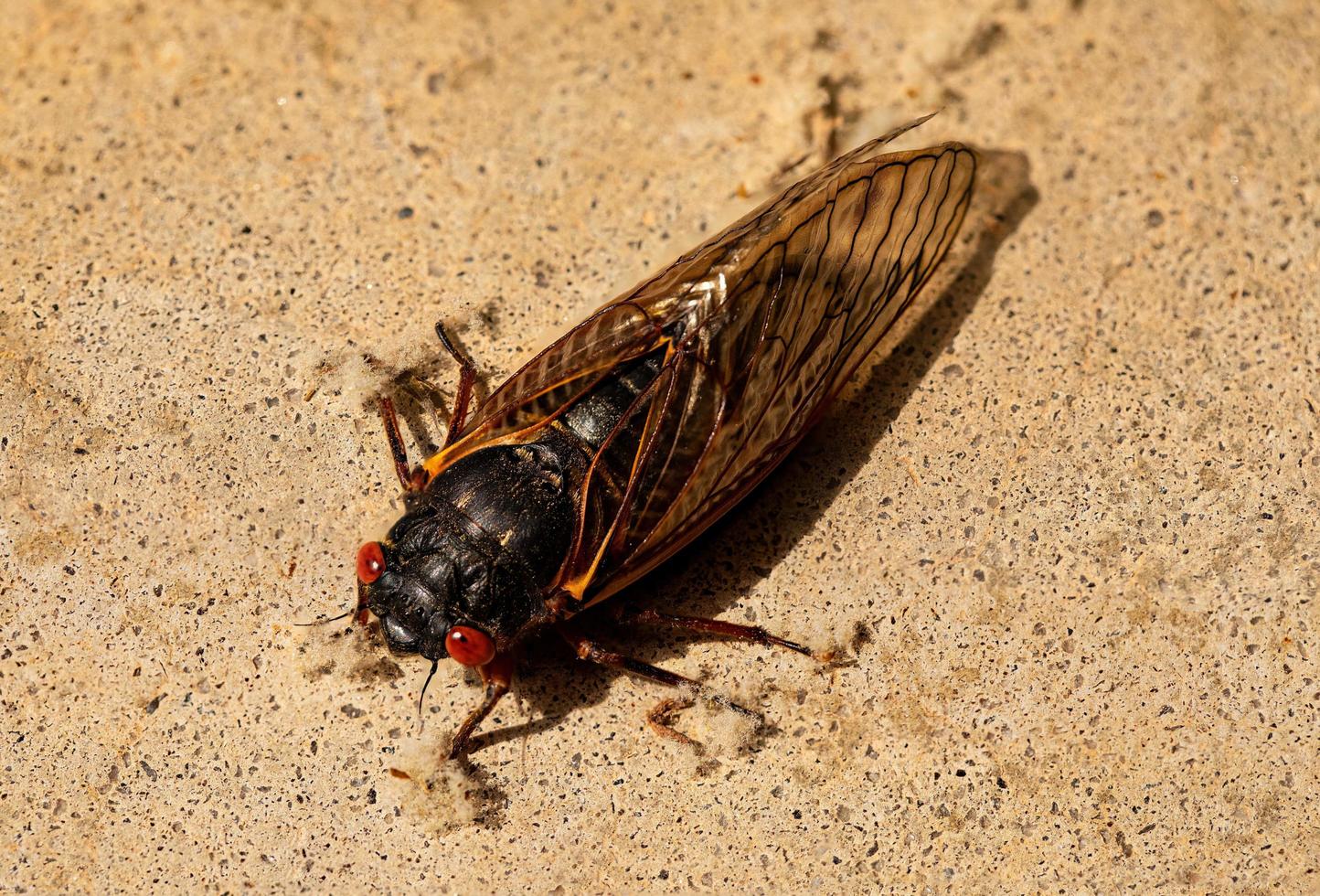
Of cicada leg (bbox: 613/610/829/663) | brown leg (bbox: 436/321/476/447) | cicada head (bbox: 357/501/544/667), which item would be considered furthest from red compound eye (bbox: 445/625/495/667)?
brown leg (bbox: 436/321/476/447)

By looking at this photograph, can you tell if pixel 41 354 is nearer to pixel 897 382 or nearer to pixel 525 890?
pixel 525 890

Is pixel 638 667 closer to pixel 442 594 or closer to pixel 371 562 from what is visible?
pixel 442 594

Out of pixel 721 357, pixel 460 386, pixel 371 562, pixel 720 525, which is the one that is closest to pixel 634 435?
pixel 721 357

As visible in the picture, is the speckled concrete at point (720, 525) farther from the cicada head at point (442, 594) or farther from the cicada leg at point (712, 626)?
the cicada head at point (442, 594)

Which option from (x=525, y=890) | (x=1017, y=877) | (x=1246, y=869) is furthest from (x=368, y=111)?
(x=1246, y=869)

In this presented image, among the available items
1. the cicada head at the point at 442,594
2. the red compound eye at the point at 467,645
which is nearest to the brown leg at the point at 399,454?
the cicada head at the point at 442,594

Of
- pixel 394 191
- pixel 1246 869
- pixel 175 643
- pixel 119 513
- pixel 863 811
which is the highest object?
pixel 394 191
